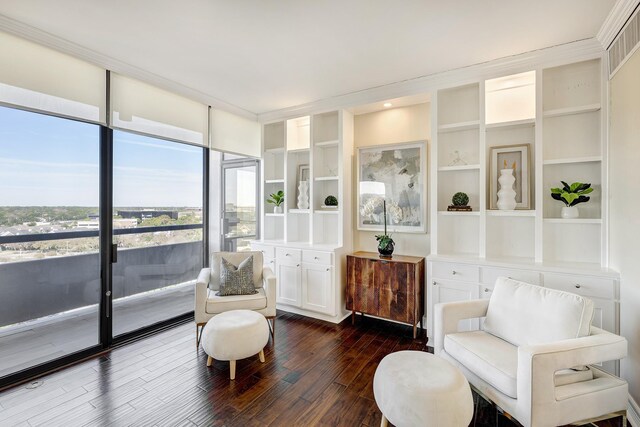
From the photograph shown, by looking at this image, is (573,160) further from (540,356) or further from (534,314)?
(540,356)

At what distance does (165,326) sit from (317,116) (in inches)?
128

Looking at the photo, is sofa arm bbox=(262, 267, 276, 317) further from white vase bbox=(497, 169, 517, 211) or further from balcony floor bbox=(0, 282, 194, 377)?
white vase bbox=(497, 169, 517, 211)

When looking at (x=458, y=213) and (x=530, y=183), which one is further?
(x=458, y=213)

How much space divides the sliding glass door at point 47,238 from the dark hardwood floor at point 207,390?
14.7 inches

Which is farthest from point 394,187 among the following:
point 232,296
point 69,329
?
point 69,329

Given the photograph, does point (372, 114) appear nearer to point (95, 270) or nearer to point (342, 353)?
point (342, 353)

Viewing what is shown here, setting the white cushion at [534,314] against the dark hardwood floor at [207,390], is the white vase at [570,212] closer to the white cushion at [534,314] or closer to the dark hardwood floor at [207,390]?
the white cushion at [534,314]

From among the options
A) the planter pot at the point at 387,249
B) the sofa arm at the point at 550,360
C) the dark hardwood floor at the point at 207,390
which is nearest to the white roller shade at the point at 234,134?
the planter pot at the point at 387,249

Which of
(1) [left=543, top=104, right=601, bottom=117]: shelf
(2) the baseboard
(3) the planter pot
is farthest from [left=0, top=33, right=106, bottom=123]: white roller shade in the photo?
(2) the baseboard

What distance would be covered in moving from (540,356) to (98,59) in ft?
13.2

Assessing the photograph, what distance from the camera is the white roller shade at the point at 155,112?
2934 mm

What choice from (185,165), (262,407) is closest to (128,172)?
(185,165)

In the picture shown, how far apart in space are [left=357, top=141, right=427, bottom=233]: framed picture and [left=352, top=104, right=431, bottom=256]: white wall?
103 millimetres

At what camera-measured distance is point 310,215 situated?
12.9 feet
